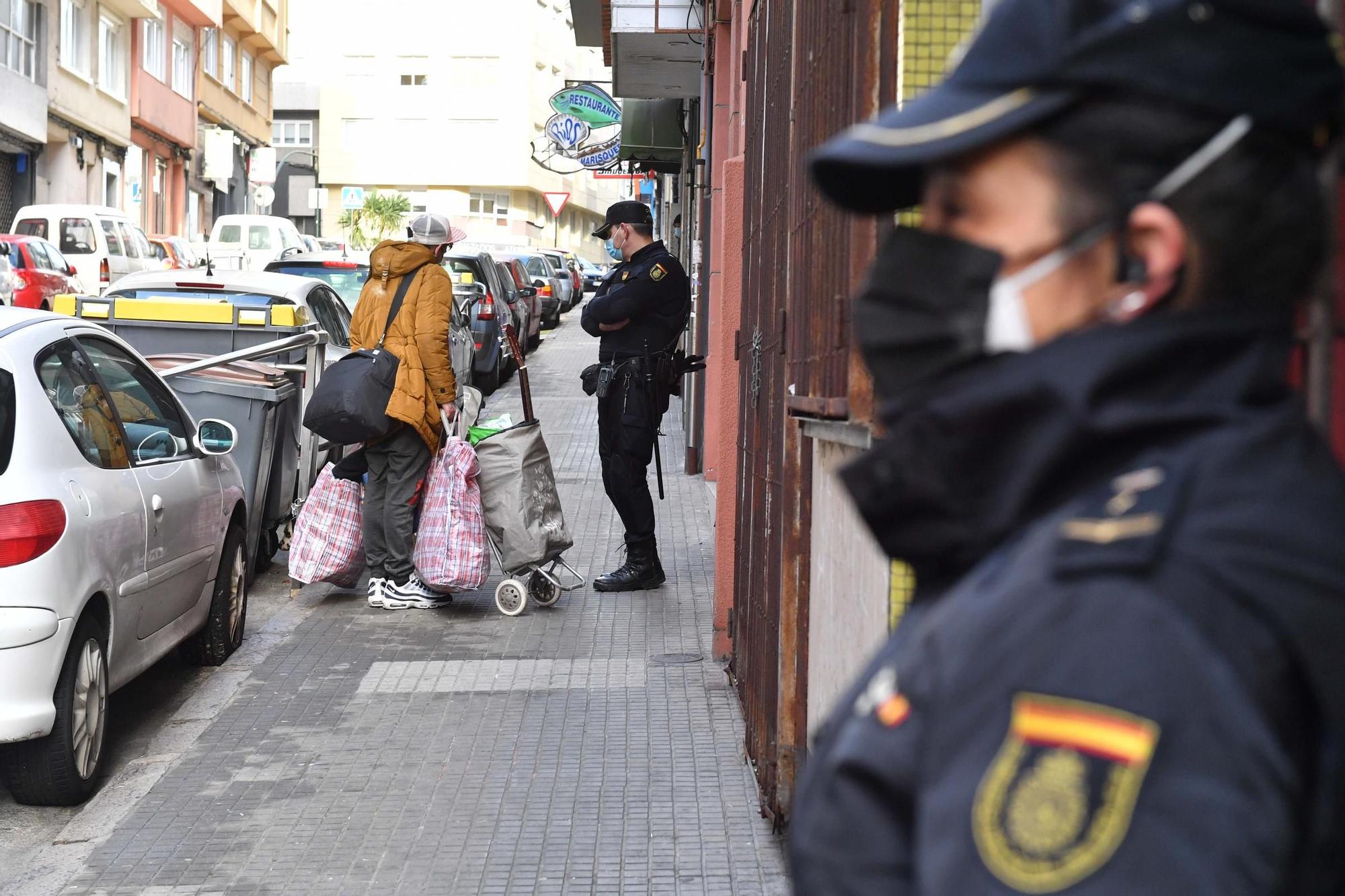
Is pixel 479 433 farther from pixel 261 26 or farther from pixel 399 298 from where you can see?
pixel 261 26

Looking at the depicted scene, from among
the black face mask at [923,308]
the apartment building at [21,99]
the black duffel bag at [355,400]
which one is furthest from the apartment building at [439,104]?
the black face mask at [923,308]

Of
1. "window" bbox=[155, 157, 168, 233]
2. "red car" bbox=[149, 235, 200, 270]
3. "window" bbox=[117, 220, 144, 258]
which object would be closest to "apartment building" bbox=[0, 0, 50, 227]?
"red car" bbox=[149, 235, 200, 270]

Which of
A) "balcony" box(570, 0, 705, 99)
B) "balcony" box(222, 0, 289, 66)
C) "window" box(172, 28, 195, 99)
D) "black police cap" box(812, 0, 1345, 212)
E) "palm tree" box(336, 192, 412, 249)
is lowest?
"black police cap" box(812, 0, 1345, 212)

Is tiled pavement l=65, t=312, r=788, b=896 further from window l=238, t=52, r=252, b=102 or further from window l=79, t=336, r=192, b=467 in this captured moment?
window l=238, t=52, r=252, b=102

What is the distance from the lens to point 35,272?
22.1 metres

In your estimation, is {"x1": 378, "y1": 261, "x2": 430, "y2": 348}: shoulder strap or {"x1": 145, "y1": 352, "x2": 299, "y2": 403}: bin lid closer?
{"x1": 378, "y1": 261, "x2": 430, "y2": 348}: shoulder strap

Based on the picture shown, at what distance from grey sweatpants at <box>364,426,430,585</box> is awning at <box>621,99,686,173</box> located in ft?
33.4

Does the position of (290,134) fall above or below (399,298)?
above

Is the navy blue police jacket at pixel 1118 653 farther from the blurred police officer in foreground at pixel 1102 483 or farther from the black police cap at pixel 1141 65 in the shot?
the black police cap at pixel 1141 65

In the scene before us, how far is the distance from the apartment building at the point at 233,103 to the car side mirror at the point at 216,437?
42.6m

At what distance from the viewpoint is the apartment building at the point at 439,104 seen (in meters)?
71.2

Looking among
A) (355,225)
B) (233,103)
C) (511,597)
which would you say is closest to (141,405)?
(511,597)

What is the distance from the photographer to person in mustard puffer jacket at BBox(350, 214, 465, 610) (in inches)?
309

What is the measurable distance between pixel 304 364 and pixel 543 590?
9.84 ft
